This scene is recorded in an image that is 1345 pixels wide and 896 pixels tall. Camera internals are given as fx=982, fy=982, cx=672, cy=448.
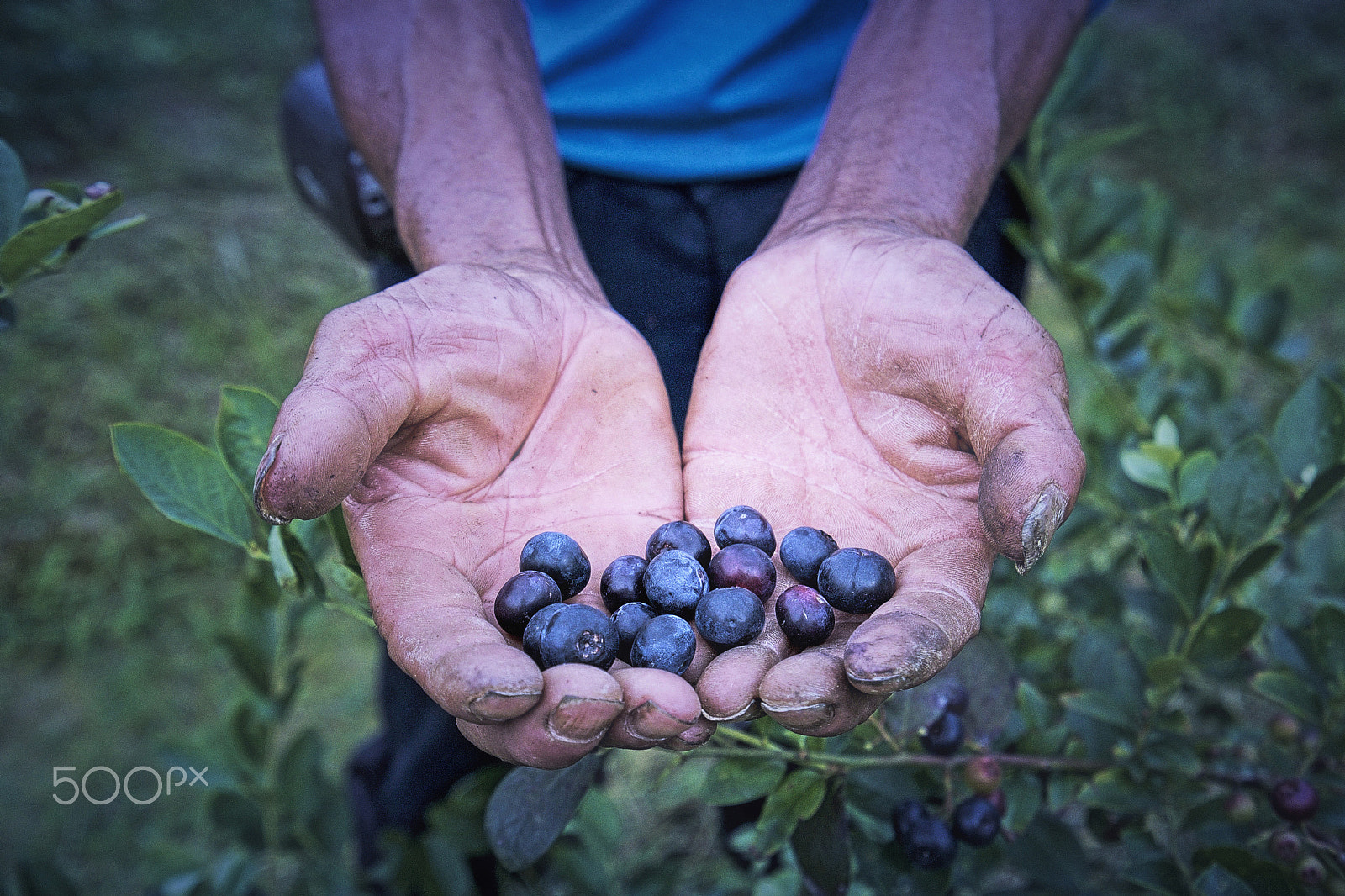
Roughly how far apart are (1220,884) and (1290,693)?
290 millimetres

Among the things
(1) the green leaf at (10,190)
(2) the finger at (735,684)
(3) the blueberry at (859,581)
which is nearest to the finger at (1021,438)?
(3) the blueberry at (859,581)

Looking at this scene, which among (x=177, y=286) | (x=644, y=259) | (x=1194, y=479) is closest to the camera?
(x=1194, y=479)

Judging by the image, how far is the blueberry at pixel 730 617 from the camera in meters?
1.13

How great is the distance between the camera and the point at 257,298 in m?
4.01

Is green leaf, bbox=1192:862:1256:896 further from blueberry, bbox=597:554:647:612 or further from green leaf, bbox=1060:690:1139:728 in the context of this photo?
blueberry, bbox=597:554:647:612

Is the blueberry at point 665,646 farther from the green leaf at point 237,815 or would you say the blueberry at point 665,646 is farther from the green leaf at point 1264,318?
the green leaf at point 1264,318

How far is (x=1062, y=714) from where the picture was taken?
1422mm

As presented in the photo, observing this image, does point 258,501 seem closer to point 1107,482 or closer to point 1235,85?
point 1107,482

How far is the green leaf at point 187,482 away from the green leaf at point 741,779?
1.90 ft

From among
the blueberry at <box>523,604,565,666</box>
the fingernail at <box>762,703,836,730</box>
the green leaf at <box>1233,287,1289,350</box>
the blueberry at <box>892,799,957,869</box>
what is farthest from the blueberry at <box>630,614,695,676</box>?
the green leaf at <box>1233,287,1289,350</box>

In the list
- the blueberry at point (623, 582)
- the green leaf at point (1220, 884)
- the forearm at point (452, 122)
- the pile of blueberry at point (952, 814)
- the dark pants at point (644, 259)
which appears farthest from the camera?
the dark pants at point (644, 259)

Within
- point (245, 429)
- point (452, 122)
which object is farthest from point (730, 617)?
point (452, 122)

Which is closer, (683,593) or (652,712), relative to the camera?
(652,712)

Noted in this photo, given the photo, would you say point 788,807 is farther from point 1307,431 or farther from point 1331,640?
point 1307,431
